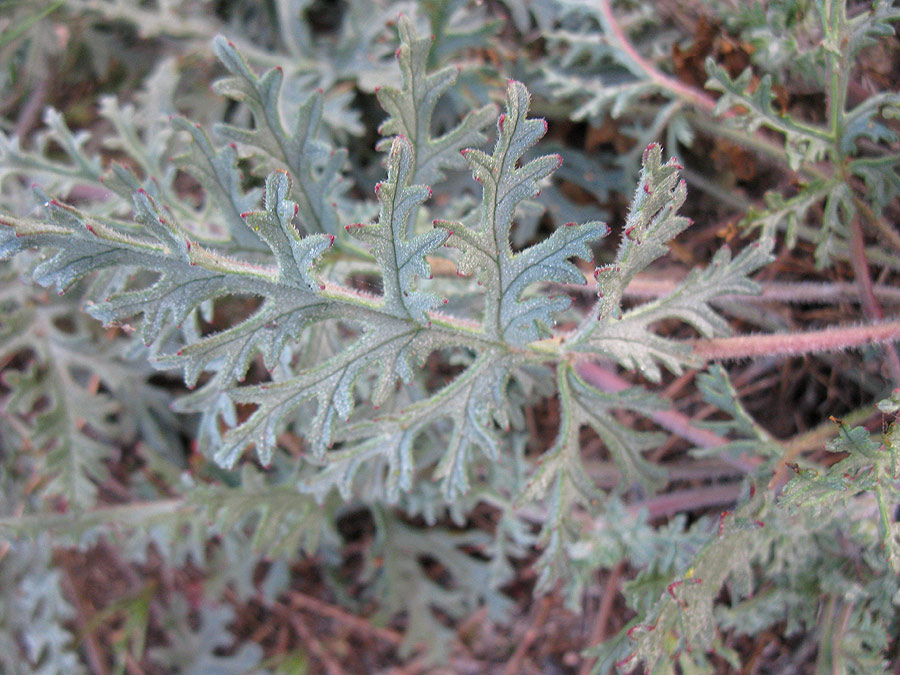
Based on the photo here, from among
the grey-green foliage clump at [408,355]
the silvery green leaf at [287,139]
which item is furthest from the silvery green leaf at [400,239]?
the silvery green leaf at [287,139]

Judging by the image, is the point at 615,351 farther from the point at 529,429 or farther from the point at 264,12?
the point at 264,12

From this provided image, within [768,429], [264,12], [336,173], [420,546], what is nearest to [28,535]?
[420,546]

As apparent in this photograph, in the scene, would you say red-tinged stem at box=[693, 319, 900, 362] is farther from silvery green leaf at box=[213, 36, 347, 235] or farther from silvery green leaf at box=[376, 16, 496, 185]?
silvery green leaf at box=[213, 36, 347, 235]

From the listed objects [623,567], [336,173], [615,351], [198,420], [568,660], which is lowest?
[568,660]

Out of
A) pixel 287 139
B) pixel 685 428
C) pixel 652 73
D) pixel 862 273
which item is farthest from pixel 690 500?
pixel 287 139

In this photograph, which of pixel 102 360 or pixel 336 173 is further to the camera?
pixel 102 360

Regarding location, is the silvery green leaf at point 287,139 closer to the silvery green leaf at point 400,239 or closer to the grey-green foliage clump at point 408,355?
the grey-green foliage clump at point 408,355
